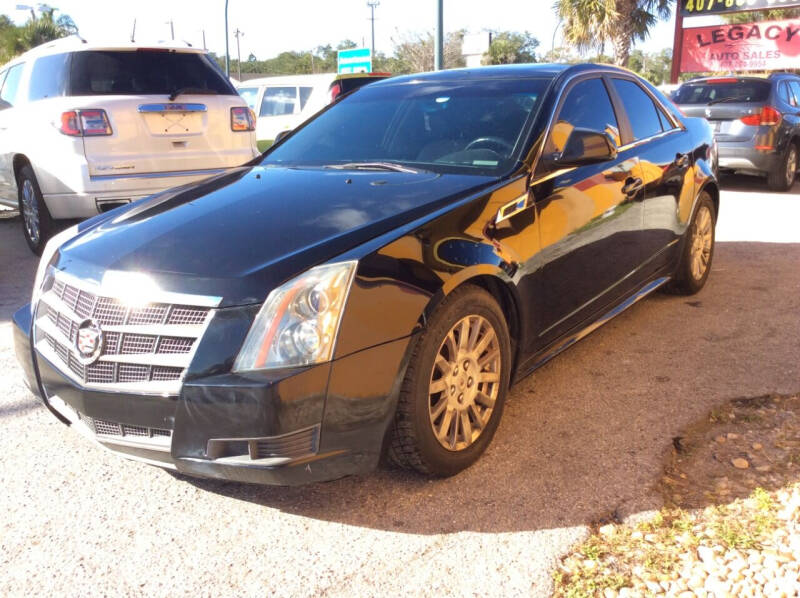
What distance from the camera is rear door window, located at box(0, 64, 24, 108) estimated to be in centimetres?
736

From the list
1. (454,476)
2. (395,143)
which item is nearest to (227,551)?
(454,476)

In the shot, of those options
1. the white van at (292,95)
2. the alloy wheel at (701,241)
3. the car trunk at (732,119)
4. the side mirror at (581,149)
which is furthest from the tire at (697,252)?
the white van at (292,95)

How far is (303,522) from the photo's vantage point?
271 cm

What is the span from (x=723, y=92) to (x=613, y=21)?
39.1 ft

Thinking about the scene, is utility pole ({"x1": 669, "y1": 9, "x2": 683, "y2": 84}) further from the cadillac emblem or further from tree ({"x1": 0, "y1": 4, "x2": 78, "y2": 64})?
tree ({"x1": 0, "y1": 4, "x2": 78, "y2": 64})

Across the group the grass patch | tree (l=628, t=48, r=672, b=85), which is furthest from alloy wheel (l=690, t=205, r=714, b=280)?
tree (l=628, t=48, r=672, b=85)

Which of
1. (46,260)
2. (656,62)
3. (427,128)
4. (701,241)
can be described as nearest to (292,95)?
(701,241)

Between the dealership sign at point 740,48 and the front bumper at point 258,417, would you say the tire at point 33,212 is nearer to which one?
the front bumper at point 258,417

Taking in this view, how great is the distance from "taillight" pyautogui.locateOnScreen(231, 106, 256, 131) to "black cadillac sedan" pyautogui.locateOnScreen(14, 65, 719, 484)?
303 centimetres

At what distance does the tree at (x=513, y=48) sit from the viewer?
48094 mm

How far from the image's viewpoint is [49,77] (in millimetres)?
6727

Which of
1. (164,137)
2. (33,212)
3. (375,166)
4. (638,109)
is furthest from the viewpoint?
(33,212)

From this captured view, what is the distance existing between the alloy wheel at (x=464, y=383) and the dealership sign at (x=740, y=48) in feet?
75.8

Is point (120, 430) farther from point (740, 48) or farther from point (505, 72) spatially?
point (740, 48)
